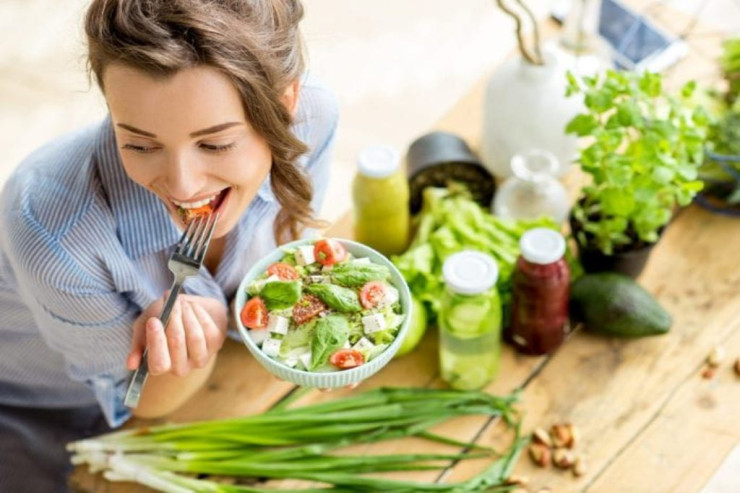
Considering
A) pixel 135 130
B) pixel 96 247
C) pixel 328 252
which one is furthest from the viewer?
pixel 96 247

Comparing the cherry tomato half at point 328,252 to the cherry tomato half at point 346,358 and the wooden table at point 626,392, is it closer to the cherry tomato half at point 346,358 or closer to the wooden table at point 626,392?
the cherry tomato half at point 346,358

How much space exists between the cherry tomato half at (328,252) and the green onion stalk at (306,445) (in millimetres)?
458

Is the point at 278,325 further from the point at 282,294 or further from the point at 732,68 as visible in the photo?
the point at 732,68

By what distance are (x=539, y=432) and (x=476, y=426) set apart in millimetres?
110

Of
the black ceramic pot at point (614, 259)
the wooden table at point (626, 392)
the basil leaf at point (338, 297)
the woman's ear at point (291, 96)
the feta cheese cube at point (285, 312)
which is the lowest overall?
the wooden table at point (626, 392)

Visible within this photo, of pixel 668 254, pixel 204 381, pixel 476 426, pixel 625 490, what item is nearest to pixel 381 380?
pixel 476 426

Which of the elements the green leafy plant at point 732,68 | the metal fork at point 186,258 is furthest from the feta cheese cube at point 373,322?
the green leafy plant at point 732,68

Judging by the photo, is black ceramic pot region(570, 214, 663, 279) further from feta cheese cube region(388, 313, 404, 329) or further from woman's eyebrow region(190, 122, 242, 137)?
woman's eyebrow region(190, 122, 242, 137)

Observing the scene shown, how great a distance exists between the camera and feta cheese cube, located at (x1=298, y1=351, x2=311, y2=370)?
1.25 meters

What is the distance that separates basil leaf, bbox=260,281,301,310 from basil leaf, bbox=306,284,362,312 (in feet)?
0.08

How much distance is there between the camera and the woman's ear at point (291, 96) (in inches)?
52.4

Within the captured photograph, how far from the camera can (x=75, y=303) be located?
1.50 metres

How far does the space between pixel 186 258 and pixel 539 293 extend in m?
0.68

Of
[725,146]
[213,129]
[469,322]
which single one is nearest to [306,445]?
[469,322]
